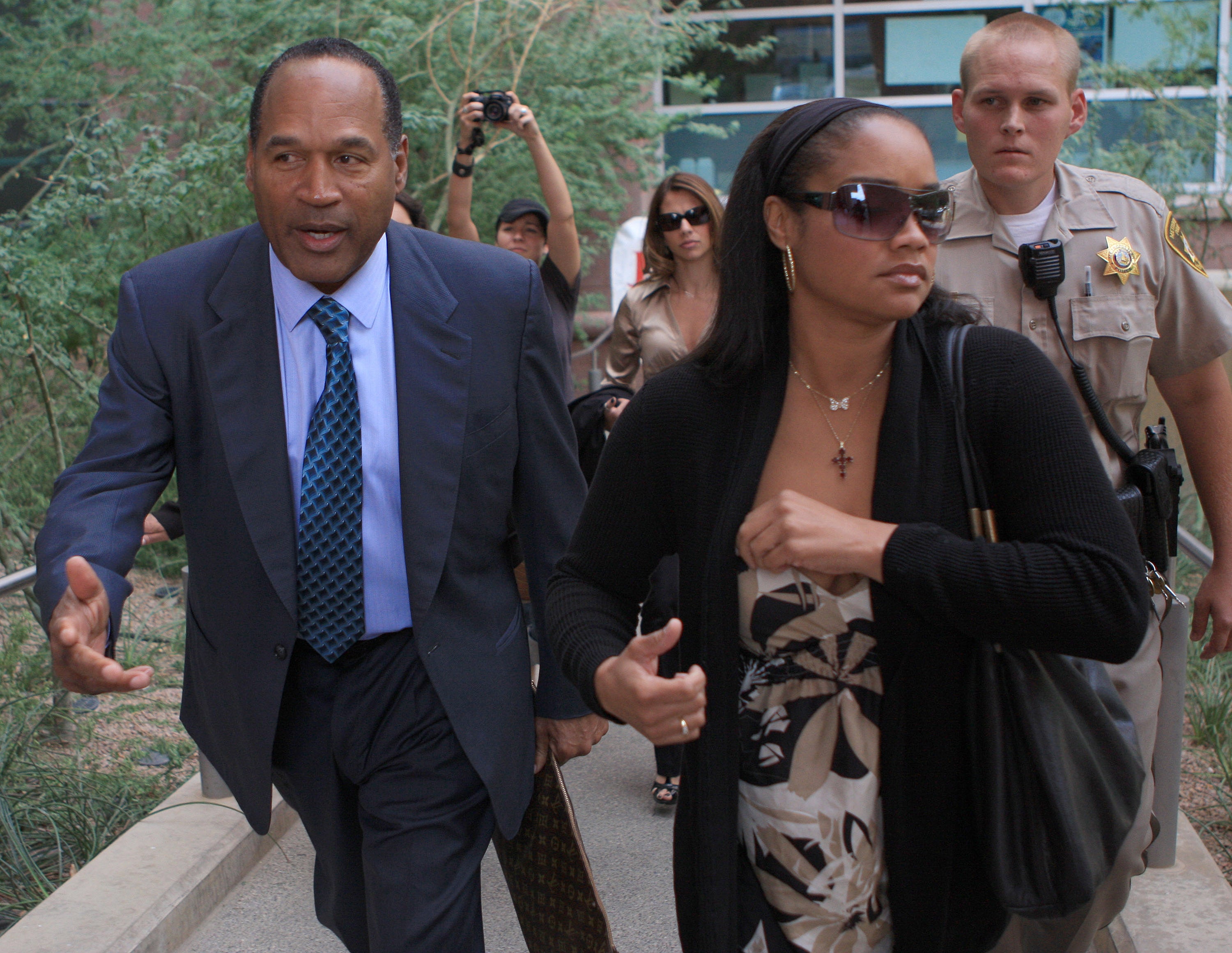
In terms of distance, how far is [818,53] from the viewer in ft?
43.4

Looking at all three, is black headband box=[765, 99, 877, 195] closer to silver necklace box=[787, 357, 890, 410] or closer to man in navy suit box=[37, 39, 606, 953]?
silver necklace box=[787, 357, 890, 410]

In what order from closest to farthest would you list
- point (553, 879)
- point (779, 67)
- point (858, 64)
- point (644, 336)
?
point (553, 879), point (644, 336), point (858, 64), point (779, 67)

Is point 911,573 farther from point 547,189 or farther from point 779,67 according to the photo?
point 779,67

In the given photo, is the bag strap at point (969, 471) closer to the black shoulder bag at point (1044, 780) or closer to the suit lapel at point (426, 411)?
the black shoulder bag at point (1044, 780)

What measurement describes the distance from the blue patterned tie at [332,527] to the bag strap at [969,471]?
118cm

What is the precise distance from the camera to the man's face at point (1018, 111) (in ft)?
9.98

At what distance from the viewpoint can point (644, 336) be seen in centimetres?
528

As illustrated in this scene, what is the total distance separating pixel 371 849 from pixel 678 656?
31.8 inches

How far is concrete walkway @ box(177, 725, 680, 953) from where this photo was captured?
3814mm

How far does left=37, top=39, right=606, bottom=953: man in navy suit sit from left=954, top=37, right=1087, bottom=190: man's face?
1.20 metres

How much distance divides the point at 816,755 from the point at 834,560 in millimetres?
374

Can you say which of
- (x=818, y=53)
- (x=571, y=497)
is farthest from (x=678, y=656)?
(x=818, y=53)

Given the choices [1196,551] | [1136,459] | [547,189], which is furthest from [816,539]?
[547,189]

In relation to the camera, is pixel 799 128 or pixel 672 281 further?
pixel 672 281
